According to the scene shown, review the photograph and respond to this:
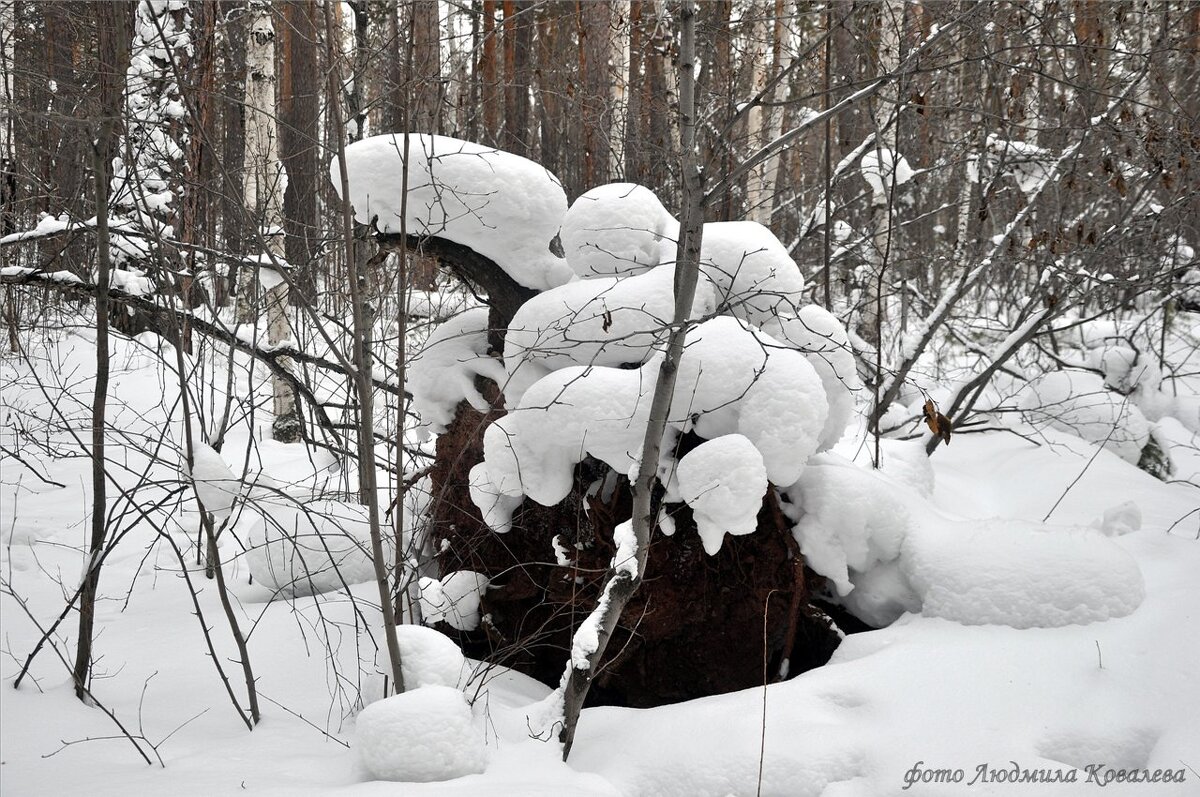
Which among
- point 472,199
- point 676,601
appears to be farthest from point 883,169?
point 676,601

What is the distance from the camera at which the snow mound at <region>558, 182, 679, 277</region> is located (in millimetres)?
3314

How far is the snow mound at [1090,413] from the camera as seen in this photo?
243 inches

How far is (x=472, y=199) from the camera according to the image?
3461 mm

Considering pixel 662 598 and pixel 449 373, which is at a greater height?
pixel 449 373

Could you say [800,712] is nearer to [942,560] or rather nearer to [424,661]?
[942,560]

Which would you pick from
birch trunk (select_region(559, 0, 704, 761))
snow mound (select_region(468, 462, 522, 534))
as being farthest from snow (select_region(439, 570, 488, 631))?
birch trunk (select_region(559, 0, 704, 761))

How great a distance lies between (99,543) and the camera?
123 inches

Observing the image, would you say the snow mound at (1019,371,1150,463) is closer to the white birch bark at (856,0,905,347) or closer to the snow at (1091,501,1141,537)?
the white birch bark at (856,0,905,347)

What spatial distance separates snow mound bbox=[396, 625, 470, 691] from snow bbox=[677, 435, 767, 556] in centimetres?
93

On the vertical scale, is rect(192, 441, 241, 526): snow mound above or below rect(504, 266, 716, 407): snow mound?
below

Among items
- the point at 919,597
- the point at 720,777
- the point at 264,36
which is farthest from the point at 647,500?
the point at 264,36

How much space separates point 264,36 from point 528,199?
5224 mm

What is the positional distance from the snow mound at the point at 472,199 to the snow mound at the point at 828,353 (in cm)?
96

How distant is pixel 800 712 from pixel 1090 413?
4927 millimetres
